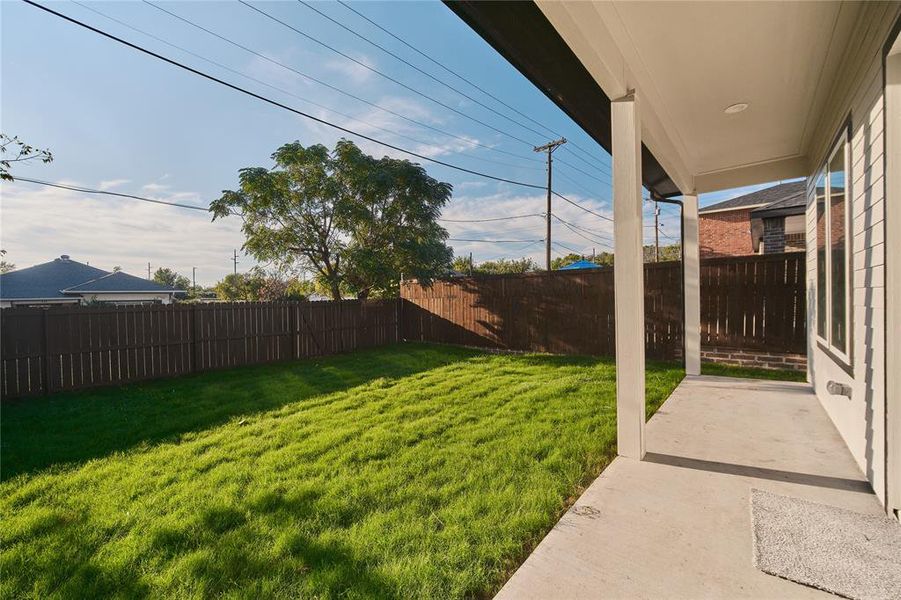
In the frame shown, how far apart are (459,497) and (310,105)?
21.8ft

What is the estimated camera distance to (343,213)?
8.47 m

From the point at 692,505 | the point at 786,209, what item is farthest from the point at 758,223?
the point at 692,505

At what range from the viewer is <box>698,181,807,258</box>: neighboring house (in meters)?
8.11

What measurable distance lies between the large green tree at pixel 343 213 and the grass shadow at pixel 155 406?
8.17 feet

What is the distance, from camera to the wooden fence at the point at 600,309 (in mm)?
5246

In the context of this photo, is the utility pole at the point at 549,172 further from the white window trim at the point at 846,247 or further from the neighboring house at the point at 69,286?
the neighboring house at the point at 69,286

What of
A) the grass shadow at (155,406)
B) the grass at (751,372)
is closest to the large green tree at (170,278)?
the grass shadow at (155,406)

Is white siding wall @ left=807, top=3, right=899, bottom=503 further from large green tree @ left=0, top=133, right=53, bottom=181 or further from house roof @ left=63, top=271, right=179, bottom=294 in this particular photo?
house roof @ left=63, top=271, right=179, bottom=294

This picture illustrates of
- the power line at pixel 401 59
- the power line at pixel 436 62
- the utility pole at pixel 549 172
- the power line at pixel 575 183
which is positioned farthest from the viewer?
the power line at pixel 575 183

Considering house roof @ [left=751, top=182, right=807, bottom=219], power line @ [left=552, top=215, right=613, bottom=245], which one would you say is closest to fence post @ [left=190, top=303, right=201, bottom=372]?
house roof @ [left=751, top=182, right=807, bottom=219]

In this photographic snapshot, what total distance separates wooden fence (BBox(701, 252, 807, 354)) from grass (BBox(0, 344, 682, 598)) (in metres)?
1.87

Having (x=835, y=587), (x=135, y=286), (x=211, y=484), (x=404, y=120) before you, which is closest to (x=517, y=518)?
(x=835, y=587)

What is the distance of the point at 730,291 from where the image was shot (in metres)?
5.57

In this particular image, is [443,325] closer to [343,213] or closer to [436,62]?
[343,213]
